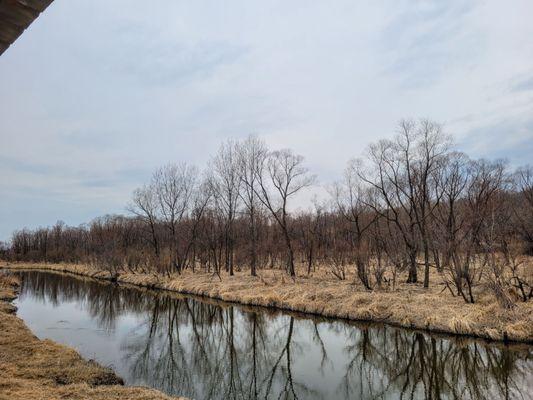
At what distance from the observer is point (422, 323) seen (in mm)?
15750

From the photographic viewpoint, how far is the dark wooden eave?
239 cm

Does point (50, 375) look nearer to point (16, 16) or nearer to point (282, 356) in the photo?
point (282, 356)

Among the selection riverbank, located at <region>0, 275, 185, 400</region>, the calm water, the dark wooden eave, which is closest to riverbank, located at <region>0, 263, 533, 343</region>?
the calm water

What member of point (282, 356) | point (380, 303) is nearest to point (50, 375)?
point (282, 356)

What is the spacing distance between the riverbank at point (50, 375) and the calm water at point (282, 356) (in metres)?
1.61

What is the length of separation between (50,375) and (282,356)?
7751 mm

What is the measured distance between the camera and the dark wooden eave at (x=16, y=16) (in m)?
2.39

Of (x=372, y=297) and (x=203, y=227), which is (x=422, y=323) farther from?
(x=203, y=227)

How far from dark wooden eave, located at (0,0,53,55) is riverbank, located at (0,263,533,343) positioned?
1575 cm

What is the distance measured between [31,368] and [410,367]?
34.3ft

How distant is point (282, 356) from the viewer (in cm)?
1382

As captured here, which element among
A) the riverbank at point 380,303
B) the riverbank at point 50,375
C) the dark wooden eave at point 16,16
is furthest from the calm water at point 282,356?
the dark wooden eave at point 16,16

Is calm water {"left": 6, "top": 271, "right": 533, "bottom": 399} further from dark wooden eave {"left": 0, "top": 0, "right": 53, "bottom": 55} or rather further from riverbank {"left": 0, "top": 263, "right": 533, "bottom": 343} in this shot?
dark wooden eave {"left": 0, "top": 0, "right": 53, "bottom": 55}

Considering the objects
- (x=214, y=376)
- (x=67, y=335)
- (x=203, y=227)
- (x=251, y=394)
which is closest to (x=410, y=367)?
(x=251, y=394)
